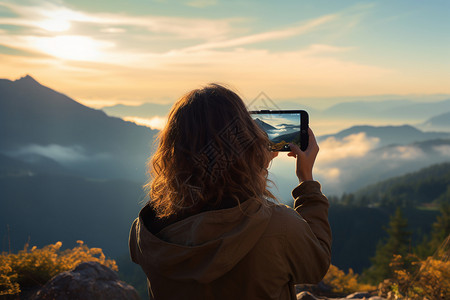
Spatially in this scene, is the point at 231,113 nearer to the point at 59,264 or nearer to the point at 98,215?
the point at 59,264

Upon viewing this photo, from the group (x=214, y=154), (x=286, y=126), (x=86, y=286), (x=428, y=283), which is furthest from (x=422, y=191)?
(x=214, y=154)

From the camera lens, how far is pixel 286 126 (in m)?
2.15

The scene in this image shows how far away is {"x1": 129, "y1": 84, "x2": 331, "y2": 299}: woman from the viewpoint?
1417 mm

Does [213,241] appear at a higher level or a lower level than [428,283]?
higher

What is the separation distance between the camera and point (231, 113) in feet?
5.12

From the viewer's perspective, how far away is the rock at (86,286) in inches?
158

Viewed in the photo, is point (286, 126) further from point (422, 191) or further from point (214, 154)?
point (422, 191)

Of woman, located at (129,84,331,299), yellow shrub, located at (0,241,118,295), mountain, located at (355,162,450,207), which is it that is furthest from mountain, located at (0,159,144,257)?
woman, located at (129,84,331,299)

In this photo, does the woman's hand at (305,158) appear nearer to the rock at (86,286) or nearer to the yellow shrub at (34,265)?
the rock at (86,286)

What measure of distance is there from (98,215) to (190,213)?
16617 centimetres

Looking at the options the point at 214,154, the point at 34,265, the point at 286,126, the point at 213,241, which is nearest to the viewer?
the point at 213,241

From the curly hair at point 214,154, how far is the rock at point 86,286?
10.0ft

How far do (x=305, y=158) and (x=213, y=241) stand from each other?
835mm

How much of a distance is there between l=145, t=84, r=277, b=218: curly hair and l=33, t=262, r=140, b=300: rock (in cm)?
305
